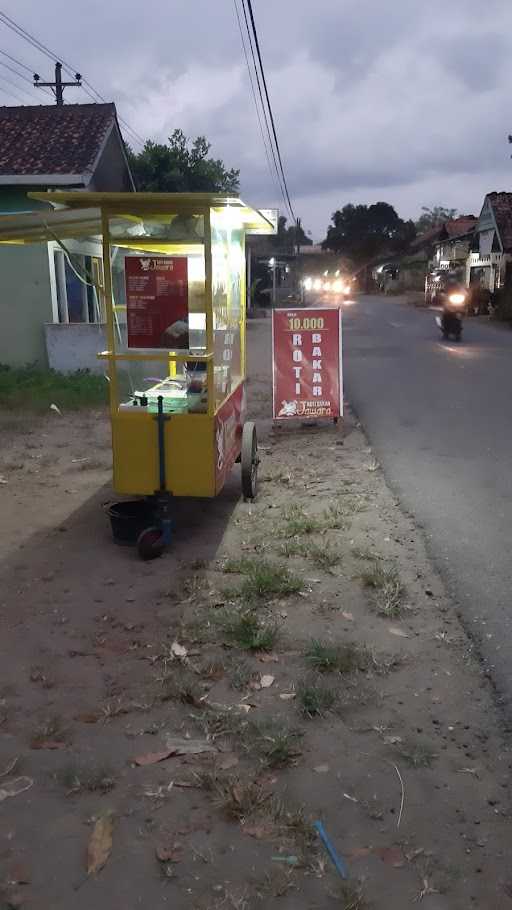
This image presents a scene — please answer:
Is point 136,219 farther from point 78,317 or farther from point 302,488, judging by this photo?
point 78,317

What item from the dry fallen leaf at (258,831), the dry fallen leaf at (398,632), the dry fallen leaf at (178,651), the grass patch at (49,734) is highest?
the dry fallen leaf at (398,632)

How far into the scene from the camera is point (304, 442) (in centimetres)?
990

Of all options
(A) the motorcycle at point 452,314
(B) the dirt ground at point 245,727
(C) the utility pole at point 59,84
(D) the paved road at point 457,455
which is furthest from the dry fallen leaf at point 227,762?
(C) the utility pole at point 59,84

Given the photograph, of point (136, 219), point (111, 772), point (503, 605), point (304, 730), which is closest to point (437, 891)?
point (304, 730)

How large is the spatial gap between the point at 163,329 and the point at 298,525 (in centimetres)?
195

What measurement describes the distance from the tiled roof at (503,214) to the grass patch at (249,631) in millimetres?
37310

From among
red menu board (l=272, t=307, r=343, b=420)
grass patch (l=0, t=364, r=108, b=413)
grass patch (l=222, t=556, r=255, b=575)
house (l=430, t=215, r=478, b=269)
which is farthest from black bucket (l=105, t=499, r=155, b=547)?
house (l=430, t=215, r=478, b=269)

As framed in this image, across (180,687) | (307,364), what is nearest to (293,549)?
(180,687)

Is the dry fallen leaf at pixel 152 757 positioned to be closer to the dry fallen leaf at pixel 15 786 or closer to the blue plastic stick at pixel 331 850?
the dry fallen leaf at pixel 15 786

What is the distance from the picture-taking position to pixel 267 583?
5.22 m

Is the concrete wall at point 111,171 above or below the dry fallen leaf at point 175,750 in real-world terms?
above

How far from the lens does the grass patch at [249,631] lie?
14.6 feet

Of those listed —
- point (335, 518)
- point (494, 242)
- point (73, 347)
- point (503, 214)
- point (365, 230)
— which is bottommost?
point (335, 518)

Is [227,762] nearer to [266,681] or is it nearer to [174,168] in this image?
[266,681]
